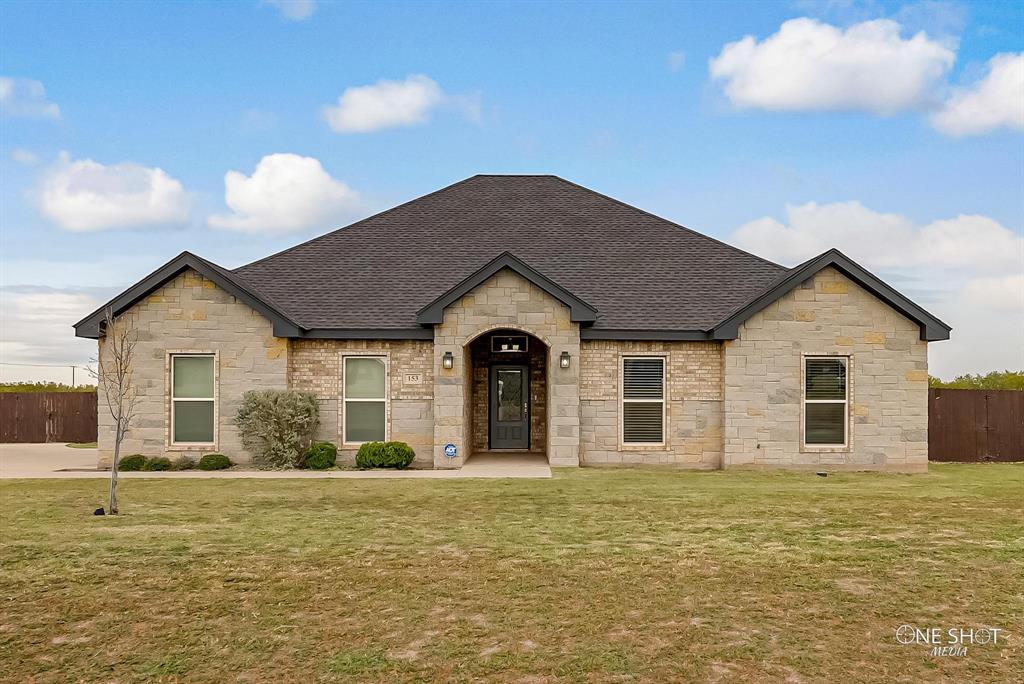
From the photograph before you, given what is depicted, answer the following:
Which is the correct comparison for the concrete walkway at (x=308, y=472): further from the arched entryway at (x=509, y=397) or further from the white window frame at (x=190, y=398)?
the arched entryway at (x=509, y=397)

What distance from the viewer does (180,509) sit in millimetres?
11805

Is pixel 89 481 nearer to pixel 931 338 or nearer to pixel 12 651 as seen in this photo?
pixel 12 651

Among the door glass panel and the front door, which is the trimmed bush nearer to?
the front door

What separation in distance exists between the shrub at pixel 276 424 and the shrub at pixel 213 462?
23.6 inches

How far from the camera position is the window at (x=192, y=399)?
17.4 m

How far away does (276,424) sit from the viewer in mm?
16844

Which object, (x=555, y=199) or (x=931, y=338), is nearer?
(x=931, y=338)

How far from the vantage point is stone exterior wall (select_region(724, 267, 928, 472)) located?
1719 cm

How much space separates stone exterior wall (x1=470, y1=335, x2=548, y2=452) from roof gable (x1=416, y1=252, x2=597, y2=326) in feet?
11.2

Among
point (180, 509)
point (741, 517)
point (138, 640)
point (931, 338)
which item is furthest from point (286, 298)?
point (931, 338)

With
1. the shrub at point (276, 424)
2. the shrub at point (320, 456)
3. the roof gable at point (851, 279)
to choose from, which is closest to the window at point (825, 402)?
the roof gable at point (851, 279)

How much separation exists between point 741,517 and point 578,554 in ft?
11.5

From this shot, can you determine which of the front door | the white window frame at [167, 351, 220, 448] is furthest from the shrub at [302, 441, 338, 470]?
the front door

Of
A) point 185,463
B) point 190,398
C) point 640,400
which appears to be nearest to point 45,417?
point 190,398
